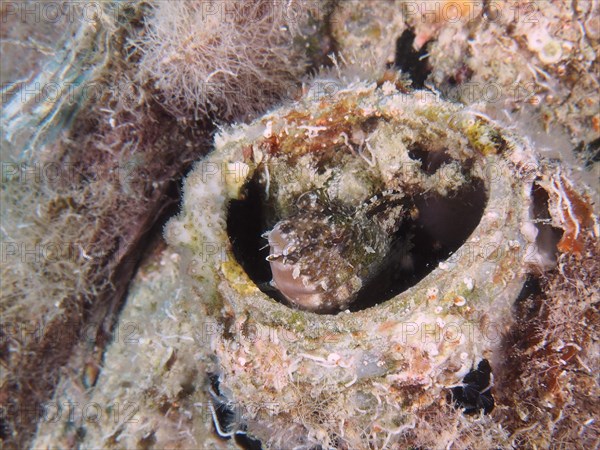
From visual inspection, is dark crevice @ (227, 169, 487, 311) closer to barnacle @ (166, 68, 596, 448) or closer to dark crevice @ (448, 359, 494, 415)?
barnacle @ (166, 68, 596, 448)

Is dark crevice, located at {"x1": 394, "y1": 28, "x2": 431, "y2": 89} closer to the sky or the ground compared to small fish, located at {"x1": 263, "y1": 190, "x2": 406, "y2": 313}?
closer to the sky

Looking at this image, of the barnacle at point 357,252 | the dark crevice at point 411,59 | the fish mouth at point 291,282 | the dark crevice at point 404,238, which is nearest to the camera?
the barnacle at point 357,252

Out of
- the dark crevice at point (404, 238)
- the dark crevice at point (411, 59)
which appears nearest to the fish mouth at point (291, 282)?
the dark crevice at point (404, 238)

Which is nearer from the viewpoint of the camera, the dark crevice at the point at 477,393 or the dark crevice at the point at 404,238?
the dark crevice at the point at 477,393

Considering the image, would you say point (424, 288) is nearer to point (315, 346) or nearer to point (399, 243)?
point (315, 346)

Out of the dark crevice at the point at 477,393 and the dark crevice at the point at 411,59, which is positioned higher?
the dark crevice at the point at 411,59

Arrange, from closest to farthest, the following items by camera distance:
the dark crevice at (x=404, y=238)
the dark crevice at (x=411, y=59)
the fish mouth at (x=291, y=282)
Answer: the fish mouth at (x=291, y=282), the dark crevice at (x=404, y=238), the dark crevice at (x=411, y=59)

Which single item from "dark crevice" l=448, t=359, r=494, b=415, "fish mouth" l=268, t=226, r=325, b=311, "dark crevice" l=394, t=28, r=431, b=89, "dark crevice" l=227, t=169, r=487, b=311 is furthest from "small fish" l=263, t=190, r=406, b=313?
"dark crevice" l=394, t=28, r=431, b=89

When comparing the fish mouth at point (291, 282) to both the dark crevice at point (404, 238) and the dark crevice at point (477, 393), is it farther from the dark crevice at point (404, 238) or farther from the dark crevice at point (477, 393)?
the dark crevice at point (477, 393)

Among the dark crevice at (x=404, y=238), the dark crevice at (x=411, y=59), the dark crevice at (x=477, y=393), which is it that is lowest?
the dark crevice at (x=477, y=393)
